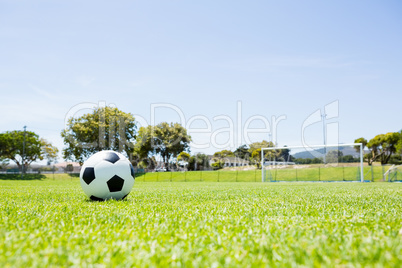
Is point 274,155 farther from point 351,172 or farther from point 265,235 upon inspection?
point 265,235

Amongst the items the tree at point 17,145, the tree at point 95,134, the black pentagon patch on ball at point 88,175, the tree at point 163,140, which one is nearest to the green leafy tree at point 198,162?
the tree at point 163,140

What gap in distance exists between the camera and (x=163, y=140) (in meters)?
52.1

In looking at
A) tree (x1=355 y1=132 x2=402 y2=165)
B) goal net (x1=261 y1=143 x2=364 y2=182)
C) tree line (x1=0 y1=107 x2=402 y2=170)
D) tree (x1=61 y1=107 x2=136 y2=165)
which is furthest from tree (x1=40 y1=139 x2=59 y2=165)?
tree (x1=355 y1=132 x2=402 y2=165)

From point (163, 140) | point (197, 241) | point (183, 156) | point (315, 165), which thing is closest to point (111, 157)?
point (197, 241)

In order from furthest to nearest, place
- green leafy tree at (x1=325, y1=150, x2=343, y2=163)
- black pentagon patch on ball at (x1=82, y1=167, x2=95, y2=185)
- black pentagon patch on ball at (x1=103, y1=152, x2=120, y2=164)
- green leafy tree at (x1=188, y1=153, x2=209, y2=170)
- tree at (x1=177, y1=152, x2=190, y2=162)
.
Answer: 1. green leafy tree at (x1=188, y1=153, x2=209, y2=170)
2. tree at (x1=177, y1=152, x2=190, y2=162)
3. green leafy tree at (x1=325, y1=150, x2=343, y2=163)
4. black pentagon patch on ball at (x1=103, y1=152, x2=120, y2=164)
5. black pentagon patch on ball at (x1=82, y1=167, x2=95, y2=185)

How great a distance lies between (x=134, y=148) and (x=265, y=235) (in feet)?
155

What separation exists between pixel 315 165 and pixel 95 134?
30.4 meters

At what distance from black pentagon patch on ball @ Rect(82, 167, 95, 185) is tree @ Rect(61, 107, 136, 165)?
39.3 m

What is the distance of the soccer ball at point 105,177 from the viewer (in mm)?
6027

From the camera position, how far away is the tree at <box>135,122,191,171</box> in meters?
50.9

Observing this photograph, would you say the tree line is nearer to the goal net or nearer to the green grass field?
the goal net

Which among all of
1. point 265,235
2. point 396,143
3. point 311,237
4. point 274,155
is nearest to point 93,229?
point 265,235

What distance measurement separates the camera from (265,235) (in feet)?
9.20

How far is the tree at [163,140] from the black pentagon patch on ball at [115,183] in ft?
145
